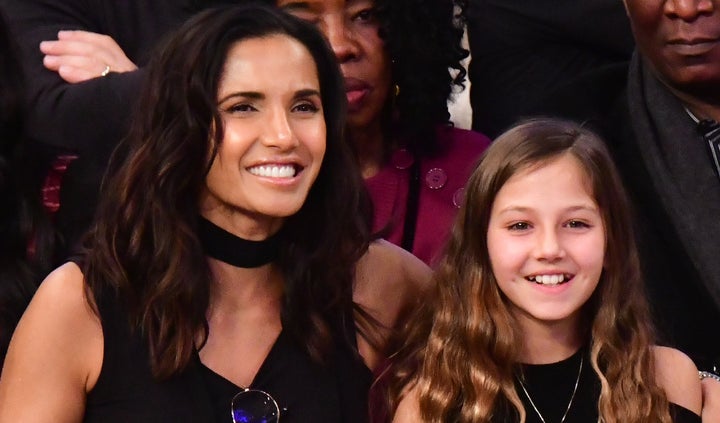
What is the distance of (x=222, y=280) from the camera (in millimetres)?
3090

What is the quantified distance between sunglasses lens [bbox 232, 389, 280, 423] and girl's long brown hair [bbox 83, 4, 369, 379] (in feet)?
0.44

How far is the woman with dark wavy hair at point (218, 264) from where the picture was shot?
9.63ft

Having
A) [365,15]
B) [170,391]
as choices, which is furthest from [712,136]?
[170,391]

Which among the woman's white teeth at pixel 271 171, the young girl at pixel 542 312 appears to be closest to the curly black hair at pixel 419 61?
the young girl at pixel 542 312

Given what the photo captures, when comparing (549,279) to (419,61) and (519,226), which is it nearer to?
(519,226)

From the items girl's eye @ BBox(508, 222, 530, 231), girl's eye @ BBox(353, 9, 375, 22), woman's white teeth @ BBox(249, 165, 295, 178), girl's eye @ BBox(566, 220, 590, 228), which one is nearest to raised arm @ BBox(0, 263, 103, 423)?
woman's white teeth @ BBox(249, 165, 295, 178)

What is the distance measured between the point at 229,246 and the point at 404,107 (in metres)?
0.91

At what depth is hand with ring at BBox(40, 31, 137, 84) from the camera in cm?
352

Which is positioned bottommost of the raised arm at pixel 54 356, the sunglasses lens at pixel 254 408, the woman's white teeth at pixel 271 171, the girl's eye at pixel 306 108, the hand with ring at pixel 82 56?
the sunglasses lens at pixel 254 408

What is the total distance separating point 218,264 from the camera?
10.1 ft

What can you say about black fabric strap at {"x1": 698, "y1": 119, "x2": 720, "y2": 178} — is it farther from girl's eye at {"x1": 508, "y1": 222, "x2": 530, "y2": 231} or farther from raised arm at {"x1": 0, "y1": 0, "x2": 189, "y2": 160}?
raised arm at {"x1": 0, "y1": 0, "x2": 189, "y2": 160}

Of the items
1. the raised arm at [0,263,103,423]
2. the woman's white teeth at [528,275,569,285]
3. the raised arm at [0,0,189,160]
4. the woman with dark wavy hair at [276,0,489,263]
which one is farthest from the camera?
the woman with dark wavy hair at [276,0,489,263]

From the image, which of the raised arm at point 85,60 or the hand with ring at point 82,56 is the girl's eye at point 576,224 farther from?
the hand with ring at point 82,56

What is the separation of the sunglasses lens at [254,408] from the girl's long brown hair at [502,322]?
0.84ft
